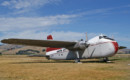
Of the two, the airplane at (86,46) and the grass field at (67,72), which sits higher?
the airplane at (86,46)

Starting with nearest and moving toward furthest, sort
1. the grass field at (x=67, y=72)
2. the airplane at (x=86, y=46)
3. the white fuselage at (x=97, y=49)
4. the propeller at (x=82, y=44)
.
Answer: the grass field at (x=67, y=72) < the white fuselage at (x=97, y=49) < the airplane at (x=86, y=46) < the propeller at (x=82, y=44)

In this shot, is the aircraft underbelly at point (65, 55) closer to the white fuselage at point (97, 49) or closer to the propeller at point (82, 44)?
the white fuselage at point (97, 49)

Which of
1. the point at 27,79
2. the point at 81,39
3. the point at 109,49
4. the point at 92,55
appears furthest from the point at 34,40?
the point at 27,79

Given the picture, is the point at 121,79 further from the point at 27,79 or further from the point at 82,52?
the point at 82,52

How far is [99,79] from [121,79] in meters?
1.21

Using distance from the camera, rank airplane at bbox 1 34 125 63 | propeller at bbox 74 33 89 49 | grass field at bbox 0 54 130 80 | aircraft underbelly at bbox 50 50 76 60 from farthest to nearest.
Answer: aircraft underbelly at bbox 50 50 76 60 → propeller at bbox 74 33 89 49 → airplane at bbox 1 34 125 63 → grass field at bbox 0 54 130 80

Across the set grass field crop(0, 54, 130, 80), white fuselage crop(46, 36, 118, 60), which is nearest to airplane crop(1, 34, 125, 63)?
white fuselage crop(46, 36, 118, 60)

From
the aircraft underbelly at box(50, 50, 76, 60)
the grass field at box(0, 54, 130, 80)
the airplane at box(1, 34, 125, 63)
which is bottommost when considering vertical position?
the grass field at box(0, 54, 130, 80)

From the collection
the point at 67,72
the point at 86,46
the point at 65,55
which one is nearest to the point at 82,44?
the point at 86,46

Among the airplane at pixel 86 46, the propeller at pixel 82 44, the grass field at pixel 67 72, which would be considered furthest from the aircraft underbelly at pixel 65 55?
the grass field at pixel 67 72

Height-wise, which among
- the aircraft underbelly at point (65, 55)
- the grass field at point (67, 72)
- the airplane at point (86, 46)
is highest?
the airplane at point (86, 46)

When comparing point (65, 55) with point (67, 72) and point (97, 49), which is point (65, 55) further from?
point (67, 72)

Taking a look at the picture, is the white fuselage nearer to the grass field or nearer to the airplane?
the airplane

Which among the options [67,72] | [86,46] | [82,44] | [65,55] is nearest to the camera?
[67,72]
